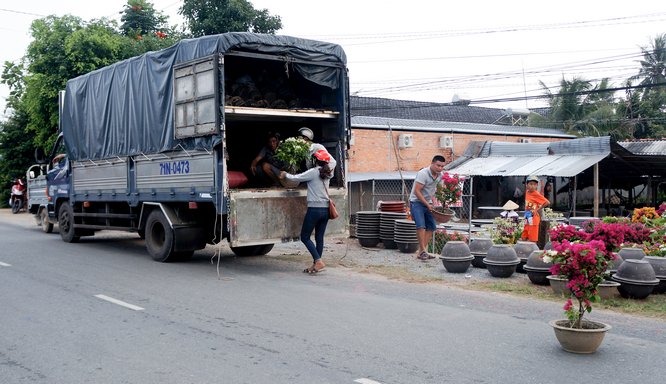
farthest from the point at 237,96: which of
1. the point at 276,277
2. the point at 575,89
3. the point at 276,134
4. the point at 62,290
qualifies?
the point at 575,89

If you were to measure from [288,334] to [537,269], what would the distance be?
424 centimetres

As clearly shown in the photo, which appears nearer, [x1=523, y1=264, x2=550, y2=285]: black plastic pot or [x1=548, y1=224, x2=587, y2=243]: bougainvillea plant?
[x1=548, y1=224, x2=587, y2=243]: bougainvillea plant

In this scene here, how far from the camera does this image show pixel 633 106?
38.3m

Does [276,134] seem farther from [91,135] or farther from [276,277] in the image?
[91,135]

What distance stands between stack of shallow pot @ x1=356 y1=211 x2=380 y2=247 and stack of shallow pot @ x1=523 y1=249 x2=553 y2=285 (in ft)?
16.3

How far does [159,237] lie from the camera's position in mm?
12391

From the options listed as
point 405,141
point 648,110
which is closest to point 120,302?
point 405,141

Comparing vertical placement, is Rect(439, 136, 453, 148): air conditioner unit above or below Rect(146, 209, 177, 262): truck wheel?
above

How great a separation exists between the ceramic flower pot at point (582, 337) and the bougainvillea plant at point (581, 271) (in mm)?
128

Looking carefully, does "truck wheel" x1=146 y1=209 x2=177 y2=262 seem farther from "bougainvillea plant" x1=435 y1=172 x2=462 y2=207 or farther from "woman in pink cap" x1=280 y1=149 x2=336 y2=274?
"bougainvillea plant" x1=435 y1=172 x2=462 y2=207

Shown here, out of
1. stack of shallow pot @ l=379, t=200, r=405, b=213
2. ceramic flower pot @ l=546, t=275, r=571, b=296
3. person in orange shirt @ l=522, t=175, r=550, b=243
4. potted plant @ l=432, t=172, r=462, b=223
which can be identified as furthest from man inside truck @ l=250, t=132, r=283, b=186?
ceramic flower pot @ l=546, t=275, r=571, b=296

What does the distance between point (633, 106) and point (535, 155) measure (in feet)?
54.5

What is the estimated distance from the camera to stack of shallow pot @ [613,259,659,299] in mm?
7852

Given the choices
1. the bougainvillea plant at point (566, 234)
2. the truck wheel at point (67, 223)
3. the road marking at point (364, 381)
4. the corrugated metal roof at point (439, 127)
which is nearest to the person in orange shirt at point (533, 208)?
the bougainvillea plant at point (566, 234)
